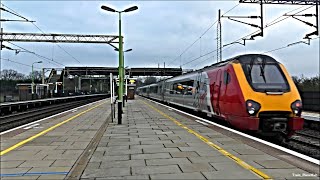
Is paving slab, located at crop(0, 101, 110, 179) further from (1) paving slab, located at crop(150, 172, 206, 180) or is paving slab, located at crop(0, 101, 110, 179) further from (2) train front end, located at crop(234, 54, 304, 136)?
(2) train front end, located at crop(234, 54, 304, 136)

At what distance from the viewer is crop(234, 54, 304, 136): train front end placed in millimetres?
11523

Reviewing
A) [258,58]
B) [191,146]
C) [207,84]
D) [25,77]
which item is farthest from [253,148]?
[25,77]

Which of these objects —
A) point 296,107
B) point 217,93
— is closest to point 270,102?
point 296,107

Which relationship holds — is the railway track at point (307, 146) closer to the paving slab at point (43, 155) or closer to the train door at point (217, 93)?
the train door at point (217, 93)

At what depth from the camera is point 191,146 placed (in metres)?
9.53

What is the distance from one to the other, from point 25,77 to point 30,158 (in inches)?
3384

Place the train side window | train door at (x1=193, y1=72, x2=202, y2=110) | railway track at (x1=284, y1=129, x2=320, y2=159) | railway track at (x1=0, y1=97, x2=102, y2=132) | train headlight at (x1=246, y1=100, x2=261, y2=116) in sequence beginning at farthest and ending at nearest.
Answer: train door at (x1=193, y1=72, x2=202, y2=110) < railway track at (x1=0, y1=97, x2=102, y2=132) < the train side window < train headlight at (x1=246, y1=100, x2=261, y2=116) < railway track at (x1=284, y1=129, x2=320, y2=159)

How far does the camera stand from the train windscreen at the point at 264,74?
12.2 metres

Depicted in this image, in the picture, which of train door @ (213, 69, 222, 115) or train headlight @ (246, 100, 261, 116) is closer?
train headlight @ (246, 100, 261, 116)

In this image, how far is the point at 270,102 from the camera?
11.7 meters

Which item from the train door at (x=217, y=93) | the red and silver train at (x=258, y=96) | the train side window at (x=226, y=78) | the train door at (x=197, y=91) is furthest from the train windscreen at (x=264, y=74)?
the train door at (x=197, y=91)

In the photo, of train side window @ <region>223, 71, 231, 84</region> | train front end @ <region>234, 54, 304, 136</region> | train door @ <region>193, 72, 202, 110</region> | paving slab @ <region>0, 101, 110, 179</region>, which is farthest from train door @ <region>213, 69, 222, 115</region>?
paving slab @ <region>0, 101, 110, 179</region>

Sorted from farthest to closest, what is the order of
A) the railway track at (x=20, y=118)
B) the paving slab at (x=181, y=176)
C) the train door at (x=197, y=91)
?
the train door at (x=197, y=91), the railway track at (x=20, y=118), the paving slab at (x=181, y=176)

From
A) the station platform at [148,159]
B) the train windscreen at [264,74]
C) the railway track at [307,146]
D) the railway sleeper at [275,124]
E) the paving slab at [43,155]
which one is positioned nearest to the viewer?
the station platform at [148,159]
